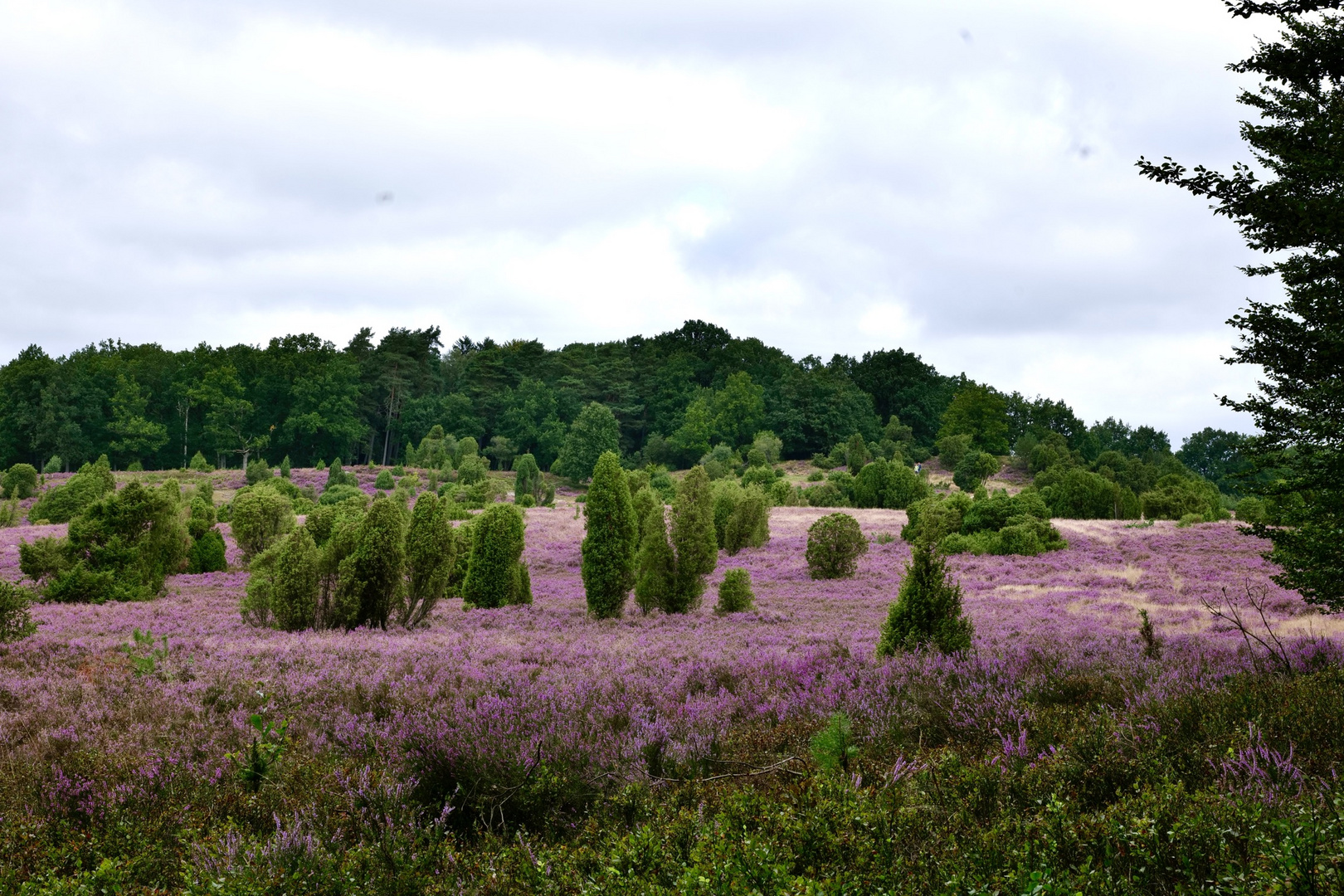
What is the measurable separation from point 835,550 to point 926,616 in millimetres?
12760

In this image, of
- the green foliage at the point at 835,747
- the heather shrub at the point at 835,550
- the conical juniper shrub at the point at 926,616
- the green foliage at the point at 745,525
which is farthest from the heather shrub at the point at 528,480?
the green foliage at the point at 835,747

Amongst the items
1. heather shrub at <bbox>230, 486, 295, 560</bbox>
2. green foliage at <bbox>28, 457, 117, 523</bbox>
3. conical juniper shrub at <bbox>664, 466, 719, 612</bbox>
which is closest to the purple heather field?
conical juniper shrub at <bbox>664, 466, 719, 612</bbox>

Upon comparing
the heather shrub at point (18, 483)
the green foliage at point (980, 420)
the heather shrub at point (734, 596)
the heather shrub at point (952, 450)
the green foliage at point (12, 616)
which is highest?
the green foliage at point (980, 420)

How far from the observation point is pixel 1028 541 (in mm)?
23828

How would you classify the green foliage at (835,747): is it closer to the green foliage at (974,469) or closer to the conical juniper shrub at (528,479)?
the conical juniper shrub at (528,479)

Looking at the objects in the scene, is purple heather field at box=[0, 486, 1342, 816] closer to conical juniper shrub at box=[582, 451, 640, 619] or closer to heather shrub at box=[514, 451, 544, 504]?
conical juniper shrub at box=[582, 451, 640, 619]

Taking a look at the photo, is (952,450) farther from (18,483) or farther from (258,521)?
(18,483)

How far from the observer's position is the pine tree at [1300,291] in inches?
233

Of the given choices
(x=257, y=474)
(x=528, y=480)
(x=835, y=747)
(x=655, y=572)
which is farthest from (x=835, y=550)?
(x=257, y=474)

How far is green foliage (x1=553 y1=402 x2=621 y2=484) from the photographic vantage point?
63969 mm

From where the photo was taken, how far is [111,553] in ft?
49.4

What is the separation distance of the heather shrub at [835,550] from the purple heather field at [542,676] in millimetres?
5412

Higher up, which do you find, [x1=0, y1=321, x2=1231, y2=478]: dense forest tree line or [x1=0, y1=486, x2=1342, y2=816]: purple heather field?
[x1=0, y1=321, x2=1231, y2=478]: dense forest tree line

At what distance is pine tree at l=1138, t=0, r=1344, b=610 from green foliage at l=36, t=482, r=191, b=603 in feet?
60.1
